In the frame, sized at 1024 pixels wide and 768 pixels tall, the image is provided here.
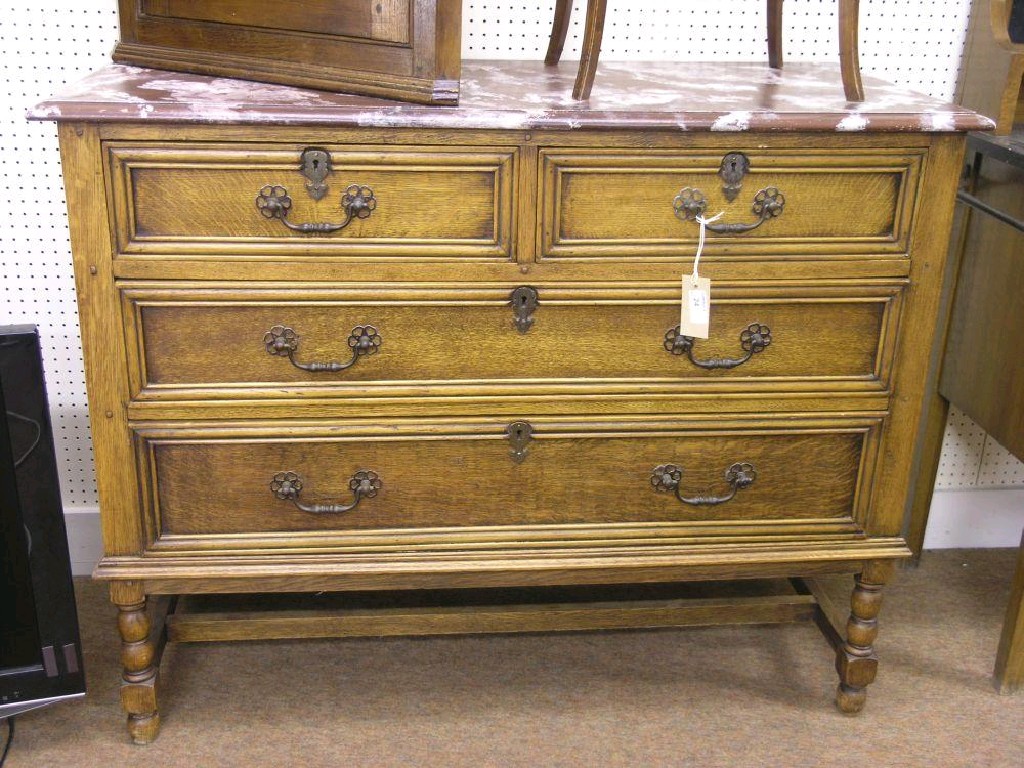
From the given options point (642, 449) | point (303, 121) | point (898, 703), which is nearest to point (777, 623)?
point (898, 703)

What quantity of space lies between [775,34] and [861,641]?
1418 millimetres

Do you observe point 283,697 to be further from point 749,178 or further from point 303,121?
point 749,178

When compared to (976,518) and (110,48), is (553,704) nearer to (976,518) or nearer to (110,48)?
(976,518)

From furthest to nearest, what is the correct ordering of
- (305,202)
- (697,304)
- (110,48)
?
1. (110,48)
2. (697,304)
3. (305,202)

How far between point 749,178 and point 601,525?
0.77m

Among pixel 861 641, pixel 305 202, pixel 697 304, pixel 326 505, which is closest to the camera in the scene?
pixel 305 202

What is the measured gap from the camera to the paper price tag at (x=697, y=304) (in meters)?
2.12

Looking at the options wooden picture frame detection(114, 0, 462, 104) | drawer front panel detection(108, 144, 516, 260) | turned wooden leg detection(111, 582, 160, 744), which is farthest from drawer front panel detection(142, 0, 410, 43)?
turned wooden leg detection(111, 582, 160, 744)

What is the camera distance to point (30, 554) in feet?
7.54

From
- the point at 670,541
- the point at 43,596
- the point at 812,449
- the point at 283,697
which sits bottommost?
the point at 283,697

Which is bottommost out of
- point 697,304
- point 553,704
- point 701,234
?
point 553,704

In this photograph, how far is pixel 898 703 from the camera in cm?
260

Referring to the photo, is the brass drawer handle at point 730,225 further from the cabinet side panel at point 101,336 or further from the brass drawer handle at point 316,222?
the cabinet side panel at point 101,336

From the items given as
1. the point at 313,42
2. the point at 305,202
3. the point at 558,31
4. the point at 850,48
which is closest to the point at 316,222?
the point at 305,202
